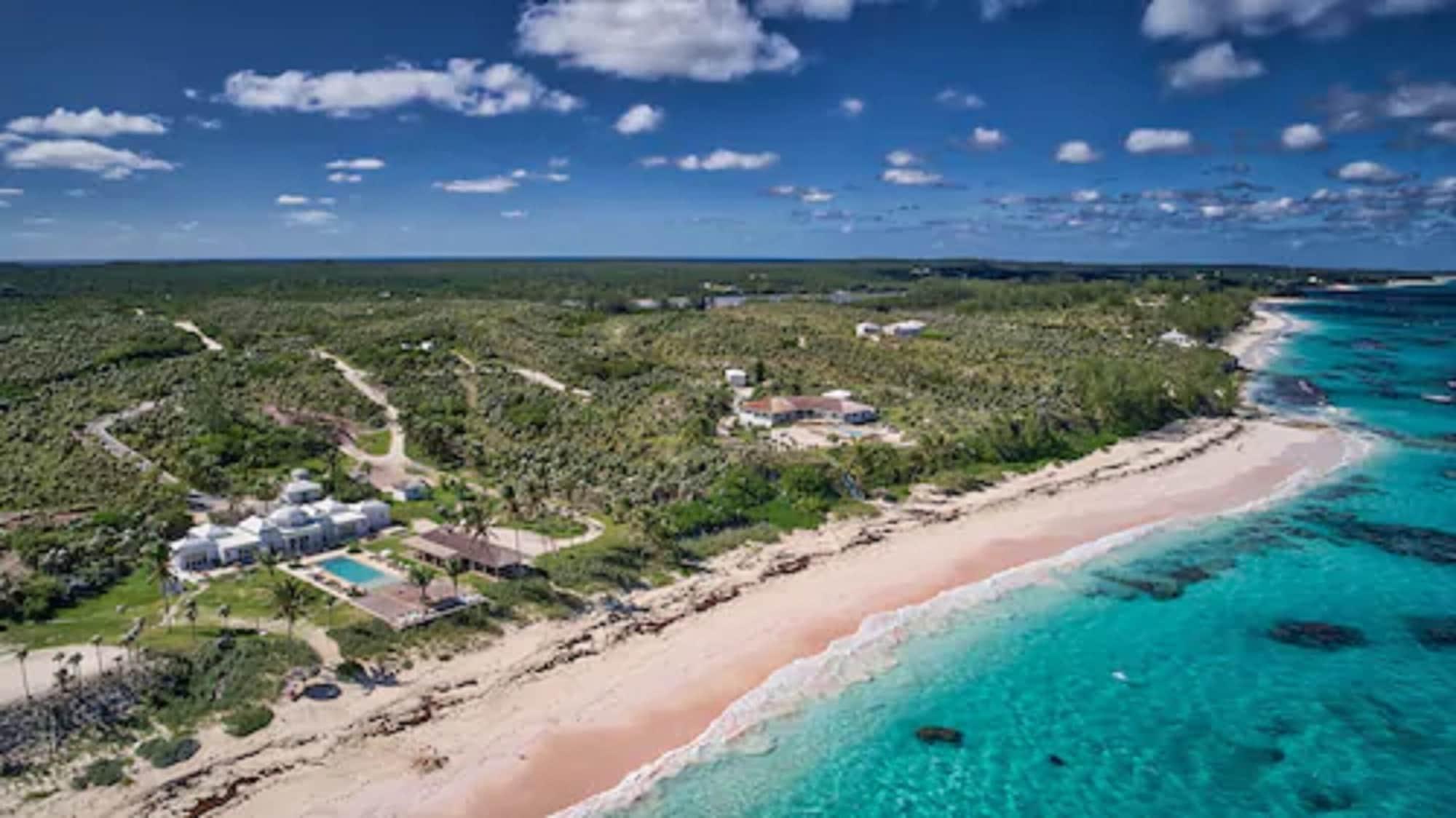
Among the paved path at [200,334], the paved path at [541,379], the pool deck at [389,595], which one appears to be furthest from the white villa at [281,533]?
the paved path at [200,334]

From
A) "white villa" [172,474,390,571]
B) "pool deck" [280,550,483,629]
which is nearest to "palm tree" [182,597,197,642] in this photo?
"pool deck" [280,550,483,629]

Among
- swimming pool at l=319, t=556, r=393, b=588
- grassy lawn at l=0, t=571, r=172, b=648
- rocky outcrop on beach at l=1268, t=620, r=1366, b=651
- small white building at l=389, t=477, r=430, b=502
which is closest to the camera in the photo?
grassy lawn at l=0, t=571, r=172, b=648

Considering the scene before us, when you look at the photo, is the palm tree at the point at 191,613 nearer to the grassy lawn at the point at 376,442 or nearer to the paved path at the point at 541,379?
the grassy lawn at the point at 376,442

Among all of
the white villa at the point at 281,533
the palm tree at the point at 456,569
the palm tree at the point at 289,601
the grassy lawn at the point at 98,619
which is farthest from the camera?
the white villa at the point at 281,533

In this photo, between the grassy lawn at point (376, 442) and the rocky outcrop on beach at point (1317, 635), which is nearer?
the rocky outcrop on beach at point (1317, 635)

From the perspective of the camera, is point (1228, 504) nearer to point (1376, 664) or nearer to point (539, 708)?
point (1376, 664)

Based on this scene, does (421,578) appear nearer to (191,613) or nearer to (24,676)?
(191,613)

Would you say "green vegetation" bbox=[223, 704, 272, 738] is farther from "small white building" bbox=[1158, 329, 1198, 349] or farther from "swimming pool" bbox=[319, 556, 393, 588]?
"small white building" bbox=[1158, 329, 1198, 349]
